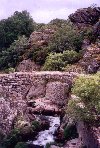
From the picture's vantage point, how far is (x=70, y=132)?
34406 millimetres

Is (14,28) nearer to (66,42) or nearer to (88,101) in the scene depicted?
(66,42)

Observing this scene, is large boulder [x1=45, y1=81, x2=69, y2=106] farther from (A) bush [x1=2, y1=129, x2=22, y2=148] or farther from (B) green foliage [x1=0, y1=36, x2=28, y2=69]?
Answer: (B) green foliage [x1=0, y1=36, x2=28, y2=69]

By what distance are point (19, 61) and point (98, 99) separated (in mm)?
24738

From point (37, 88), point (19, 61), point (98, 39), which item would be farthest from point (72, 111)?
point (19, 61)

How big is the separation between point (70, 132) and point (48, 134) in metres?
2.17

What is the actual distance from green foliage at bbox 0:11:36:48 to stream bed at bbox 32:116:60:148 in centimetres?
2956

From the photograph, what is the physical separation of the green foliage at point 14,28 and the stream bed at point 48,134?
97.0ft

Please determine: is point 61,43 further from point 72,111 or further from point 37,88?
point 72,111

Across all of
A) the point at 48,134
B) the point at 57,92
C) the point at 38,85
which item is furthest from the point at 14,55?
the point at 48,134

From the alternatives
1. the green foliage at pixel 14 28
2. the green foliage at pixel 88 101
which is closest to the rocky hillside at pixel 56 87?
the green foliage at pixel 88 101

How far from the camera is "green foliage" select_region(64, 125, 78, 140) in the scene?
34.2 meters

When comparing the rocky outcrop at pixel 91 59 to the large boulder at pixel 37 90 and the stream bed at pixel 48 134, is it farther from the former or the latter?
the stream bed at pixel 48 134

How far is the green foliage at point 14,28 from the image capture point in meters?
65.9

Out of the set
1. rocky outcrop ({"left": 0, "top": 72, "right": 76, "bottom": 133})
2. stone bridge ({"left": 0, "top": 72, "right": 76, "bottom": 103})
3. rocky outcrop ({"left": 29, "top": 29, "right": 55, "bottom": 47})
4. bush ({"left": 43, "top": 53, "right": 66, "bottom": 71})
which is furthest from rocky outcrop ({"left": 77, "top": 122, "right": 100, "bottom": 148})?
rocky outcrop ({"left": 29, "top": 29, "right": 55, "bottom": 47})
